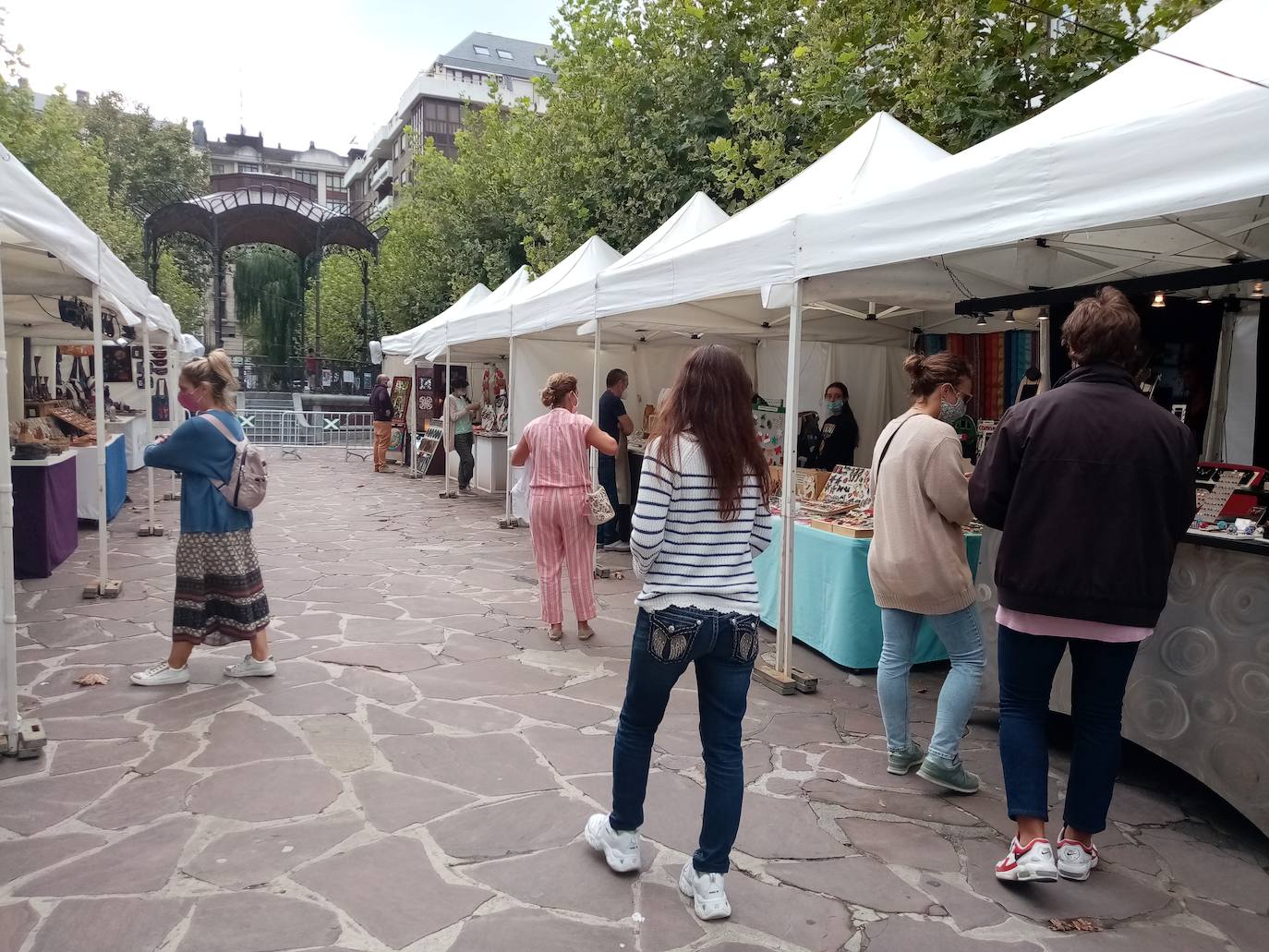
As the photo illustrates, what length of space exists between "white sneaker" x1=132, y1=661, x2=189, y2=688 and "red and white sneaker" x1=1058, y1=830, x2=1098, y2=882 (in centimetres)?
435

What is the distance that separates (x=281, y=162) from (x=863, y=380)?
283 feet

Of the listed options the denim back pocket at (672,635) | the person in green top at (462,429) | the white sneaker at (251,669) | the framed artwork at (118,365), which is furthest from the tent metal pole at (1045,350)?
the framed artwork at (118,365)

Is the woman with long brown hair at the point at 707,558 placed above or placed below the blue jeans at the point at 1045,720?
above

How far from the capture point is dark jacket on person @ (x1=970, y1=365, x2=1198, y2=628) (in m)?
2.73

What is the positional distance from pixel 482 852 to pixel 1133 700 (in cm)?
267

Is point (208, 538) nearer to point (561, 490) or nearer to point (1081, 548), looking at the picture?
point (561, 490)

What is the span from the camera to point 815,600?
18.3 ft

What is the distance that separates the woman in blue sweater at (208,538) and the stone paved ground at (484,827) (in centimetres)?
29

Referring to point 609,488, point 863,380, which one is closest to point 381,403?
point 609,488

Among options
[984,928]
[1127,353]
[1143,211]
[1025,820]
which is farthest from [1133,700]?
[1143,211]

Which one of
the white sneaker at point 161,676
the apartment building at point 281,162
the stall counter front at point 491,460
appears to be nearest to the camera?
the white sneaker at point 161,676

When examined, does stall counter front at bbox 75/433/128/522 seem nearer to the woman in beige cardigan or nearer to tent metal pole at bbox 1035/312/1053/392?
the woman in beige cardigan

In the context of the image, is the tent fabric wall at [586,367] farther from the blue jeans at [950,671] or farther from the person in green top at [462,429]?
the blue jeans at [950,671]

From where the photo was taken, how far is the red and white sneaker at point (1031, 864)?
2.93m
